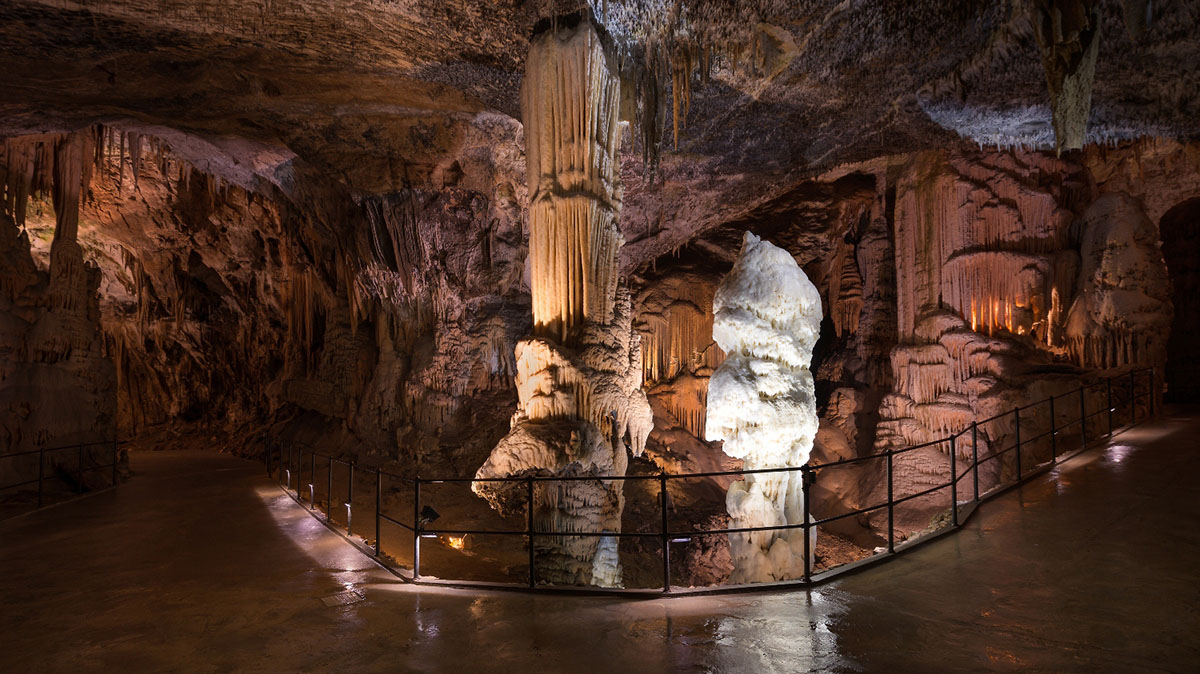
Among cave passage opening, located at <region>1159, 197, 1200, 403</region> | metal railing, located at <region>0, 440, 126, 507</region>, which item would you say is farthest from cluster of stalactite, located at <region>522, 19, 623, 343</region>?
cave passage opening, located at <region>1159, 197, 1200, 403</region>

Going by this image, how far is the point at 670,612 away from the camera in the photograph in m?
3.92

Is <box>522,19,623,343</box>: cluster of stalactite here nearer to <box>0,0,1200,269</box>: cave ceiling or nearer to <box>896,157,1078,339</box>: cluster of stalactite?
<box>0,0,1200,269</box>: cave ceiling

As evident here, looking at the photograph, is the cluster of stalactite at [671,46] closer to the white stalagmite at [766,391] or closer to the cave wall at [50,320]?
the white stalagmite at [766,391]

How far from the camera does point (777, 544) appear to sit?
Result: 835 cm

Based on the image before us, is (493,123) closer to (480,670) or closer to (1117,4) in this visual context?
(1117,4)

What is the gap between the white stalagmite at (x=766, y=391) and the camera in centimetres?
819

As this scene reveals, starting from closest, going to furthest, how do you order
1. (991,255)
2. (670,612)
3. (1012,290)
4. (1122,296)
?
(670,612) → (1122,296) → (1012,290) → (991,255)

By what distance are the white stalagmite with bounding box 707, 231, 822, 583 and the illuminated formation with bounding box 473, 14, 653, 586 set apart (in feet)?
4.80

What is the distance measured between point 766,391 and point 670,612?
4.64 meters

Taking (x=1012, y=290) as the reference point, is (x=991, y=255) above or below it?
above

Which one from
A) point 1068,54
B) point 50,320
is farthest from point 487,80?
point 50,320

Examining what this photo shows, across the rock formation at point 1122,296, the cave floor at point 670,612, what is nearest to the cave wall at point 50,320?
the cave floor at point 670,612

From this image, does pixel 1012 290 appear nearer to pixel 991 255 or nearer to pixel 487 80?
pixel 991 255

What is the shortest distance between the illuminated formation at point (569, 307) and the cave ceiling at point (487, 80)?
656 millimetres
